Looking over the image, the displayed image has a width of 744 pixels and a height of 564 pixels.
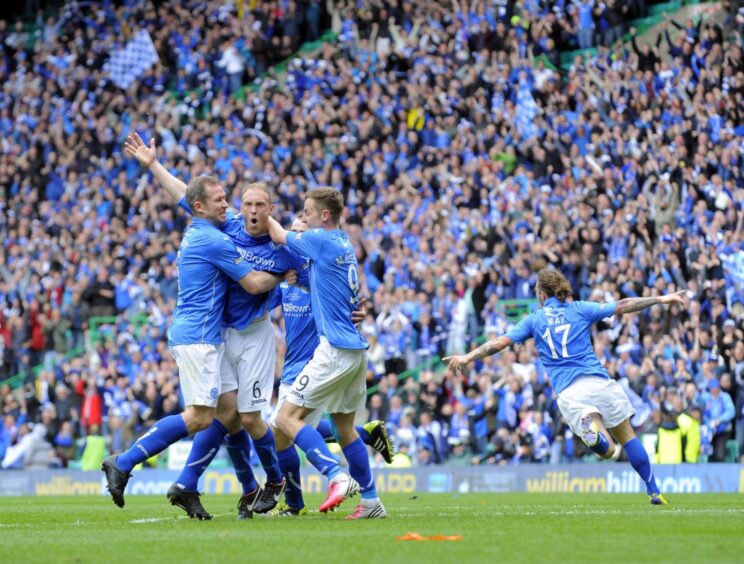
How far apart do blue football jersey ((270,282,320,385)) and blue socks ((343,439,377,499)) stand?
5.49 ft

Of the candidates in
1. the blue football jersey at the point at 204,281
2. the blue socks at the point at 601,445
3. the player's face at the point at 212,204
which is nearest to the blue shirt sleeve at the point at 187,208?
the player's face at the point at 212,204

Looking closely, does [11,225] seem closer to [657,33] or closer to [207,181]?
[657,33]

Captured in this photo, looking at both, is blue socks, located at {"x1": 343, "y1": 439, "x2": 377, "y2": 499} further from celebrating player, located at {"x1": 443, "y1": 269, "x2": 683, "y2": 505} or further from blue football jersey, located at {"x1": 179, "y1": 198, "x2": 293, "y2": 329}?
celebrating player, located at {"x1": 443, "y1": 269, "x2": 683, "y2": 505}

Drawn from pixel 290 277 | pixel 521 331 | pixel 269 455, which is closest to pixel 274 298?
pixel 290 277

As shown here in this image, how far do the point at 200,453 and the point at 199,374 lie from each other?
0.79 metres

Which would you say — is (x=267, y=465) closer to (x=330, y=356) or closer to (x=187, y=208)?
(x=330, y=356)

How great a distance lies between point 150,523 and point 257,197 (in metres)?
2.81

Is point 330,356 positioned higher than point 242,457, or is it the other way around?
point 330,356

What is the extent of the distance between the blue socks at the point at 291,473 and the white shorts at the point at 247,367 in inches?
21.0

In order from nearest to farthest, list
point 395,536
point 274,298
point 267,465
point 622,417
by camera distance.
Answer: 1. point 395,536
2. point 267,465
3. point 274,298
4. point 622,417

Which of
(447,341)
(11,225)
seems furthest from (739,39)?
(11,225)

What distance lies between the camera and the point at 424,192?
2702 cm

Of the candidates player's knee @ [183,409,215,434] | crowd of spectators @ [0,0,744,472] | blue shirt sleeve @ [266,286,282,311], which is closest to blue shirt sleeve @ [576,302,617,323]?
blue shirt sleeve @ [266,286,282,311]

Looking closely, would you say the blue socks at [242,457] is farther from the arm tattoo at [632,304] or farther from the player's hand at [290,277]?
the arm tattoo at [632,304]
